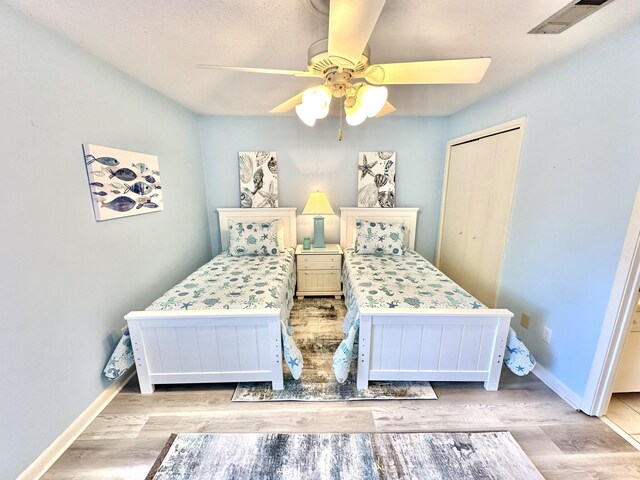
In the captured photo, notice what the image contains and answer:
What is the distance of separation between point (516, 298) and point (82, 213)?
10.7ft

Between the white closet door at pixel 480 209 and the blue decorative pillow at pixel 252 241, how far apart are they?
2.19 m

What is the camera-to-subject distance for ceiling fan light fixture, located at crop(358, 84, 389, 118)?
3.93 feet

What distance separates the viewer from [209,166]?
3.37m

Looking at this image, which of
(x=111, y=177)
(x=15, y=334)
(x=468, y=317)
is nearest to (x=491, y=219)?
(x=468, y=317)

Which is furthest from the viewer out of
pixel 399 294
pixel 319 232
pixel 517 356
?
pixel 319 232

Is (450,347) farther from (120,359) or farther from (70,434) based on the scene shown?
(70,434)

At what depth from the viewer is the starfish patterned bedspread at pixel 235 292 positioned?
1.79m

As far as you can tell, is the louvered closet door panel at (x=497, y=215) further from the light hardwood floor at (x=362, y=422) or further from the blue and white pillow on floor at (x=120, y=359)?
the blue and white pillow on floor at (x=120, y=359)

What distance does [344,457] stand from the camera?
1413 millimetres

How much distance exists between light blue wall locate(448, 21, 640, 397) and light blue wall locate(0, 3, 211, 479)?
10.3 feet

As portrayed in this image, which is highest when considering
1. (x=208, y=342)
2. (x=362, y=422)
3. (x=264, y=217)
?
(x=264, y=217)

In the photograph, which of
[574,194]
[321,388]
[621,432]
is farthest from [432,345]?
[574,194]

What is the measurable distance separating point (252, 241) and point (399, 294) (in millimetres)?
1831

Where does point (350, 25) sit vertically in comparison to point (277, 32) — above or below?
below
